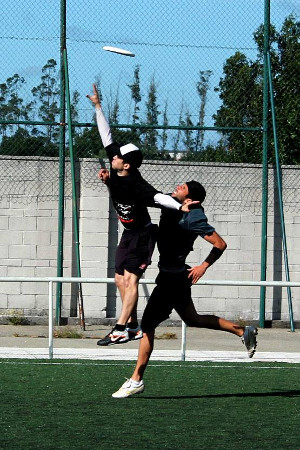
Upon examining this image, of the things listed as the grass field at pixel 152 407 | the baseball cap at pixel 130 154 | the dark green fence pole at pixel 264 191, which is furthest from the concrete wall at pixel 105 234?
the baseball cap at pixel 130 154

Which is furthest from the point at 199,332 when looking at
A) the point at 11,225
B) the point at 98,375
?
the point at 98,375

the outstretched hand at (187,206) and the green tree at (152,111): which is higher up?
the green tree at (152,111)

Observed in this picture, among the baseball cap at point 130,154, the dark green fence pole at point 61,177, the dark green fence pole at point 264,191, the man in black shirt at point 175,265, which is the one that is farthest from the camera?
the dark green fence pole at point 264,191

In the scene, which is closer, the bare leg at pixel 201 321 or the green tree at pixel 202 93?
the bare leg at pixel 201 321

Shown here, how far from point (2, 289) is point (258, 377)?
7.98 m

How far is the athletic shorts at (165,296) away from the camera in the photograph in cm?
873

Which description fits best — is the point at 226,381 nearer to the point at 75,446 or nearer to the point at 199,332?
the point at 75,446

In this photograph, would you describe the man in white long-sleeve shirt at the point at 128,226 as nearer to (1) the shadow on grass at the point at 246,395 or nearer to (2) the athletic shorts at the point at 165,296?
(2) the athletic shorts at the point at 165,296

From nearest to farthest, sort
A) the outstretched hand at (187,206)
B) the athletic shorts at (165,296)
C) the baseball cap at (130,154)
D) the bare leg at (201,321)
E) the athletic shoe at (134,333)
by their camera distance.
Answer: the outstretched hand at (187,206) → the athletic shorts at (165,296) → the bare leg at (201,321) → the baseball cap at (130,154) → the athletic shoe at (134,333)

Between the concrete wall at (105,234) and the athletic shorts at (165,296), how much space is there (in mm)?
8888

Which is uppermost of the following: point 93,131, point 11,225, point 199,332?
point 93,131

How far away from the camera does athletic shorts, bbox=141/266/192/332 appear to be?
873 centimetres

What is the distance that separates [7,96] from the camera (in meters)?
17.8

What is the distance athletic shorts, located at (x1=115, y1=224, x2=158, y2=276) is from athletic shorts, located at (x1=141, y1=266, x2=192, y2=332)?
1.11 m
